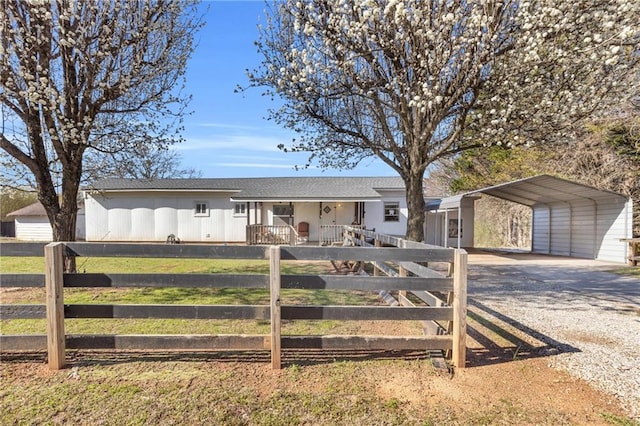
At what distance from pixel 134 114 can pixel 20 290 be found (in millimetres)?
4439

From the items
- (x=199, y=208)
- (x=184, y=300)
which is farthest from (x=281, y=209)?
(x=184, y=300)

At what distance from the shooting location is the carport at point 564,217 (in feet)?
40.3

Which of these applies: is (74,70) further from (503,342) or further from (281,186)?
(281,186)

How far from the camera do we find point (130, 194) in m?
20.2

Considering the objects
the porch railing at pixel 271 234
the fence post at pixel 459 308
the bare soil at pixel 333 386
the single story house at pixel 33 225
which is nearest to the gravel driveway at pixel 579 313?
the bare soil at pixel 333 386

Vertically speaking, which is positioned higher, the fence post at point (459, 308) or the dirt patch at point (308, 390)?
the fence post at point (459, 308)

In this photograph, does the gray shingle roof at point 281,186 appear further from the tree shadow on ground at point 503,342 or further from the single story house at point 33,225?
the tree shadow on ground at point 503,342

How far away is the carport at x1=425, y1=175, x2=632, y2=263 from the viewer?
1229cm

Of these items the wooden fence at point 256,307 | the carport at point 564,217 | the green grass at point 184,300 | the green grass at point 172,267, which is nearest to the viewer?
the wooden fence at point 256,307

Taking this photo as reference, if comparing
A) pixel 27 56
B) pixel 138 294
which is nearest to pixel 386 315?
pixel 138 294

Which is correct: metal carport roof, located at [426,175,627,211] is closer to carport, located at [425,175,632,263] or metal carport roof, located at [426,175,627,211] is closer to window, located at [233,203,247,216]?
carport, located at [425,175,632,263]

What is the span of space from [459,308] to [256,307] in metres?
1.94

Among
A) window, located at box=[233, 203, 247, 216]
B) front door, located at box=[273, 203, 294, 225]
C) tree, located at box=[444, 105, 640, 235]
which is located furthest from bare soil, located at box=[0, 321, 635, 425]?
window, located at box=[233, 203, 247, 216]

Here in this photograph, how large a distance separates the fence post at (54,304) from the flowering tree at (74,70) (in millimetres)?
4340
